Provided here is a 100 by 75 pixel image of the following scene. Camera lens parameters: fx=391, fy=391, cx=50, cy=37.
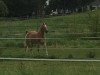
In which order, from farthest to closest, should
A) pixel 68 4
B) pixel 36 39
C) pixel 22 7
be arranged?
pixel 68 4, pixel 22 7, pixel 36 39

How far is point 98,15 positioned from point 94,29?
158 cm

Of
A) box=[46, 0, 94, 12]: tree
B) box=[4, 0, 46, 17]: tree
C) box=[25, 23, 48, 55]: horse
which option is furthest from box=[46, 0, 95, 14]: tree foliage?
box=[25, 23, 48, 55]: horse

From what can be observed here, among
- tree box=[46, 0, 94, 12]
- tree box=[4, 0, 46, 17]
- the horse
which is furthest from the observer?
tree box=[46, 0, 94, 12]

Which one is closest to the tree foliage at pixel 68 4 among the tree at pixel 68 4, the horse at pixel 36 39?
the tree at pixel 68 4

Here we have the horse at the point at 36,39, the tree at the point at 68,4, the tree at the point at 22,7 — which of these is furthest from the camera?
the tree at the point at 68,4

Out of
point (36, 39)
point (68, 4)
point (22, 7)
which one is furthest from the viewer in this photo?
point (68, 4)

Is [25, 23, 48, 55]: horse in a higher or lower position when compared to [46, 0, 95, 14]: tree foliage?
higher

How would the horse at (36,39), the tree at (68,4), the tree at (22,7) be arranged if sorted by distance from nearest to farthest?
the horse at (36,39), the tree at (22,7), the tree at (68,4)

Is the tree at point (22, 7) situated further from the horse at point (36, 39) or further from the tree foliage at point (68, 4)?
the horse at point (36, 39)

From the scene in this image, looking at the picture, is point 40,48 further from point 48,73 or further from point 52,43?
point 48,73

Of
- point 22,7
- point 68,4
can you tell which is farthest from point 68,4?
point 22,7

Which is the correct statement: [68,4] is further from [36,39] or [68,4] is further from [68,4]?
[36,39]

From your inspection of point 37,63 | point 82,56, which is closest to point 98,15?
point 82,56

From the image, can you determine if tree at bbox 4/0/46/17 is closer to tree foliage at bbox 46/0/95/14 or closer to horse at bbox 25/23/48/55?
tree foliage at bbox 46/0/95/14
